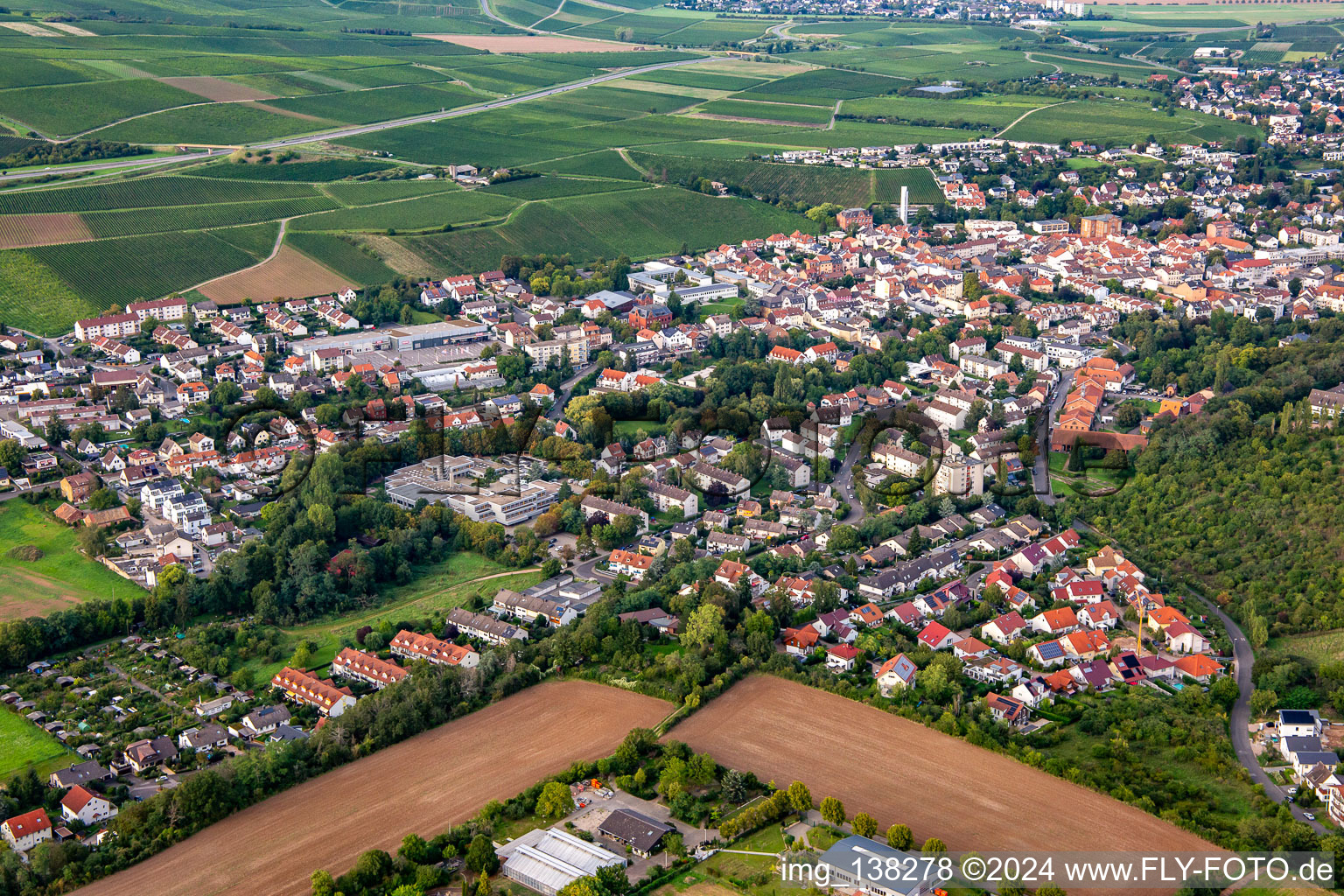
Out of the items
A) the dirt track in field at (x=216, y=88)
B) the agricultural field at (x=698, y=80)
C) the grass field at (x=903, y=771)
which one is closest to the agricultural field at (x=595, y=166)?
the dirt track in field at (x=216, y=88)

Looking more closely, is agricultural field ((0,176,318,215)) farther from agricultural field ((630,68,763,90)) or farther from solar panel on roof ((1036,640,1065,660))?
solar panel on roof ((1036,640,1065,660))

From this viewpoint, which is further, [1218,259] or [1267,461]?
[1218,259]

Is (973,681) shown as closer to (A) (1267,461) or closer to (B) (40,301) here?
(A) (1267,461)

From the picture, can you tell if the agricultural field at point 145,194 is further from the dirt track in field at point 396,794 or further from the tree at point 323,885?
the tree at point 323,885

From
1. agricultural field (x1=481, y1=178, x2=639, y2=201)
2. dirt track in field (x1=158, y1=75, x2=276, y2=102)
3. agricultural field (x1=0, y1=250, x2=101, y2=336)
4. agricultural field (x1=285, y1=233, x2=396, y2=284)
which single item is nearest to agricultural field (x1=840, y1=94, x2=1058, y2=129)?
agricultural field (x1=481, y1=178, x2=639, y2=201)

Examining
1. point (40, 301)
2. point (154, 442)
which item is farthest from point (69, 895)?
point (40, 301)
